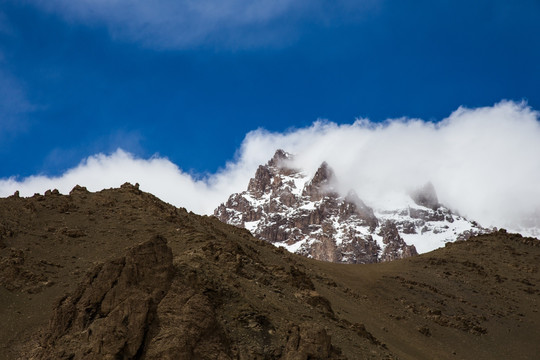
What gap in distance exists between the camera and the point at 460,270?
6203 centimetres

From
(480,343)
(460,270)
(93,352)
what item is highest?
(460,270)

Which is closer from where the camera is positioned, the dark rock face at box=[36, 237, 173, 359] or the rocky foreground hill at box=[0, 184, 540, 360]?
the dark rock face at box=[36, 237, 173, 359]

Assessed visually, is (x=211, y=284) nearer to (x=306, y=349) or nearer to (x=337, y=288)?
(x=306, y=349)

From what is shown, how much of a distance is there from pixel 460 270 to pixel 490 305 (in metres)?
9.04

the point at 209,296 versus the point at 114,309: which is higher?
the point at 209,296

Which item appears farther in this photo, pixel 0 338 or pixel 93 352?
pixel 0 338

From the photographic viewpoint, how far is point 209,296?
21.0 meters

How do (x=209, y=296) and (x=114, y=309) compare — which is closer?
(x=114, y=309)

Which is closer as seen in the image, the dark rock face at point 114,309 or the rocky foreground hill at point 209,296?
the dark rock face at point 114,309

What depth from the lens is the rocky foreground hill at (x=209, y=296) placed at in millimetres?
18688

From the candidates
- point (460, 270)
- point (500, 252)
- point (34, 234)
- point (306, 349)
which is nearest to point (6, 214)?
point (34, 234)

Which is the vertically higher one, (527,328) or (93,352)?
(527,328)

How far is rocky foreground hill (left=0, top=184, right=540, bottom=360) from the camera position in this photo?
61.3ft

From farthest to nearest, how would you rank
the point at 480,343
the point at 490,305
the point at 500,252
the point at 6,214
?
the point at 500,252, the point at 490,305, the point at 480,343, the point at 6,214
